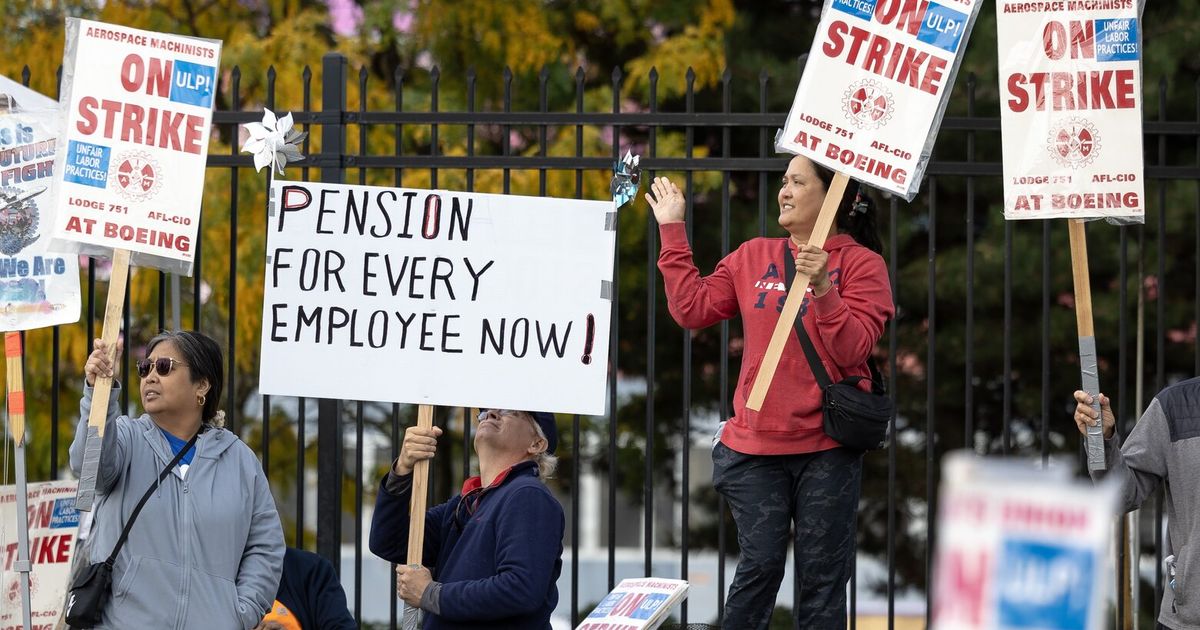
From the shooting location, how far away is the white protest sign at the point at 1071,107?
16.2ft

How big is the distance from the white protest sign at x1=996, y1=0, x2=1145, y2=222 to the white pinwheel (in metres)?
2.31

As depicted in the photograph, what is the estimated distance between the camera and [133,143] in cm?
511

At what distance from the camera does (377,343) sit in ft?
15.8

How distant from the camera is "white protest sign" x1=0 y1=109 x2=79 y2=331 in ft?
18.4

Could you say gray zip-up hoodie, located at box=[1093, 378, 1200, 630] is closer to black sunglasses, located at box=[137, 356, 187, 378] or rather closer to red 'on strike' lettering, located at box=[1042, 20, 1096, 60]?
red 'on strike' lettering, located at box=[1042, 20, 1096, 60]

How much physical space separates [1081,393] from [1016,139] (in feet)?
2.89

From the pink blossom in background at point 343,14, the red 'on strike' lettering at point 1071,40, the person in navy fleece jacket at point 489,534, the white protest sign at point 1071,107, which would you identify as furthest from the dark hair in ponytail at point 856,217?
the pink blossom in background at point 343,14

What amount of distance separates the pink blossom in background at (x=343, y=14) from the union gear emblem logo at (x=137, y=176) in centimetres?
500

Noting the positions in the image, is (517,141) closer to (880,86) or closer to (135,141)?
(135,141)

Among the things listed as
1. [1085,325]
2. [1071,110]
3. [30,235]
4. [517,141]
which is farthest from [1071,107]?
[517,141]

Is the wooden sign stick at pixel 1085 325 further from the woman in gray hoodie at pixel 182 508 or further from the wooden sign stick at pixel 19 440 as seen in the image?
the wooden sign stick at pixel 19 440

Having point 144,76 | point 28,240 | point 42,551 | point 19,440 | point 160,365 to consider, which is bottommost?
point 42,551

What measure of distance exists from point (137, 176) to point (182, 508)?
3.81 ft

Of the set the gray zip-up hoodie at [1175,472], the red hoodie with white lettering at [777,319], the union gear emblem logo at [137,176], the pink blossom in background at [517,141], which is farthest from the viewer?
the pink blossom in background at [517,141]
